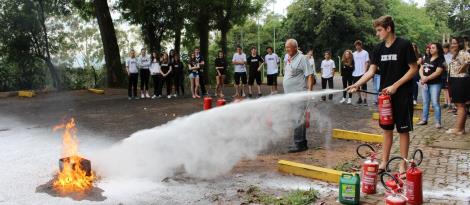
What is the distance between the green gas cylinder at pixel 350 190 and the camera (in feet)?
16.2

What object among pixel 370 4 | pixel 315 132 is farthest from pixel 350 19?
pixel 315 132

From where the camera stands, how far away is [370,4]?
55.1 metres

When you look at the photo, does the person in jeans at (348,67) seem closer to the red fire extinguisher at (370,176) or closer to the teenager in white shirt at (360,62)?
the teenager in white shirt at (360,62)

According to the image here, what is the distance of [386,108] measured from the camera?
5.80 meters

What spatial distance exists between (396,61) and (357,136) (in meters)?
3.13

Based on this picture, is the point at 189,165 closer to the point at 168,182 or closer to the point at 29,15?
the point at 168,182

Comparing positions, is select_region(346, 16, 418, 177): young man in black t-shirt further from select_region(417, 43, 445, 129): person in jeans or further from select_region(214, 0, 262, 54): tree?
select_region(214, 0, 262, 54): tree

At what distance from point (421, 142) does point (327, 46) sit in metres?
46.0

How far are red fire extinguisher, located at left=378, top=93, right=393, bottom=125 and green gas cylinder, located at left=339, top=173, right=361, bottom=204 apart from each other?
1184 mm

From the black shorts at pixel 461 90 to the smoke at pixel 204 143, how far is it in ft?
10.0

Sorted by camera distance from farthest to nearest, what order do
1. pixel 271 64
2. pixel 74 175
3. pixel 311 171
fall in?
pixel 271 64, pixel 311 171, pixel 74 175

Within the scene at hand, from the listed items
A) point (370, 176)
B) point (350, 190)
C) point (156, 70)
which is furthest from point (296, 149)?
point (156, 70)

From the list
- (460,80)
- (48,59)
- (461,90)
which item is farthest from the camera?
(48,59)

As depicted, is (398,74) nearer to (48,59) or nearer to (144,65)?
(144,65)
